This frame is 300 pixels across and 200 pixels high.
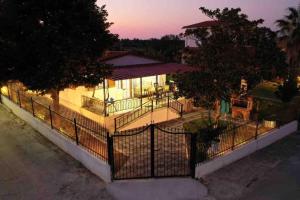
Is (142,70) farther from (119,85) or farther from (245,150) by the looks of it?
(245,150)

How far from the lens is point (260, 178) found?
10.1 metres

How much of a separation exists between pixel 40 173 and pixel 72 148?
1504mm

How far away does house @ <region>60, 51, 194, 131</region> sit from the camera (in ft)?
49.2

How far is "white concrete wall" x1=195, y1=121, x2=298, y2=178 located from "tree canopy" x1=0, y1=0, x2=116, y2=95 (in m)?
7.19

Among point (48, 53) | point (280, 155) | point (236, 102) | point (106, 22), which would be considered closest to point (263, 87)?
point (236, 102)

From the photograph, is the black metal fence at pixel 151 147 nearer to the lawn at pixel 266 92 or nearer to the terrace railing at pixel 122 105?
the terrace railing at pixel 122 105

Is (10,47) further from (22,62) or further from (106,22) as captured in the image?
(106,22)

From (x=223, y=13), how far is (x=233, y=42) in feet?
4.02

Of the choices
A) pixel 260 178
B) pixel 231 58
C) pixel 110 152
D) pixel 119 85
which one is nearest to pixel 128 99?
pixel 119 85

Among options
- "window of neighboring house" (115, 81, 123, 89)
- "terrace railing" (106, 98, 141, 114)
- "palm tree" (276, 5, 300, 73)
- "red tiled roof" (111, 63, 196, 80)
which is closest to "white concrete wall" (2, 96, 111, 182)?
"terrace railing" (106, 98, 141, 114)

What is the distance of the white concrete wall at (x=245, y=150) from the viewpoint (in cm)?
1000

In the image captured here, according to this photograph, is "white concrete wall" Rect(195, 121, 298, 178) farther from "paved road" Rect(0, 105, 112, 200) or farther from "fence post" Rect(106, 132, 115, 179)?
"paved road" Rect(0, 105, 112, 200)

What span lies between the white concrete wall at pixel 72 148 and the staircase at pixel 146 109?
10.4 feet

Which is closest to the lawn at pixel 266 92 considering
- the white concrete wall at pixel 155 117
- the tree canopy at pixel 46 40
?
the white concrete wall at pixel 155 117
